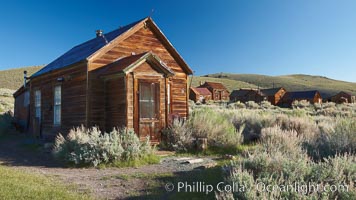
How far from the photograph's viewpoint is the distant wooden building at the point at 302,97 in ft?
191

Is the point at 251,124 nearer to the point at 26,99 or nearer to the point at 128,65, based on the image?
the point at 128,65

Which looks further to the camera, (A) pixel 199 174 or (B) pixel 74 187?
(A) pixel 199 174

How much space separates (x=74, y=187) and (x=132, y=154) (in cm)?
302

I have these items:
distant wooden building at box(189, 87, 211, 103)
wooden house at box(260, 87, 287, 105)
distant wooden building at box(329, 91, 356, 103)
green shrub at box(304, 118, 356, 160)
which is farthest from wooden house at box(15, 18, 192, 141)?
distant wooden building at box(329, 91, 356, 103)

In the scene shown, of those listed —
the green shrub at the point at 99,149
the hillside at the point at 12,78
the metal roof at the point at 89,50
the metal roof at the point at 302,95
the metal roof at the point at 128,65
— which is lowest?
the green shrub at the point at 99,149

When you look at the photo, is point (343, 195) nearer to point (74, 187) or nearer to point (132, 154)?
point (74, 187)

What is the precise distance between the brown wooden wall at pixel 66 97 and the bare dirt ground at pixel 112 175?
234cm

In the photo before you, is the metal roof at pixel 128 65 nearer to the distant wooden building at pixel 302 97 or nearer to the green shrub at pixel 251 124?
the green shrub at pixel 251 124

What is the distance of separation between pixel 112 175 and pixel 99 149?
1.56 meters

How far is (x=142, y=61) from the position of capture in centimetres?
1135

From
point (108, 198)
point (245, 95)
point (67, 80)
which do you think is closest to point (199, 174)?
point (108, 198)

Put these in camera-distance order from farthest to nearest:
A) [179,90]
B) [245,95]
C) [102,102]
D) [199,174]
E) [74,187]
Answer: [245,95] → [179,90] → [102,102] → [199,174] → [74,187]

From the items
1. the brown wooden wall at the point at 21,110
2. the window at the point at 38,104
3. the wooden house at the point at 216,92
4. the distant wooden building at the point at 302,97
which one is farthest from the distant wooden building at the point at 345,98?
the window at the point at 38,104

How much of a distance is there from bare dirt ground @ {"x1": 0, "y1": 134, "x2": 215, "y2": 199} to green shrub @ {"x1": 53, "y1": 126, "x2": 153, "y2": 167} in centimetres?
38
